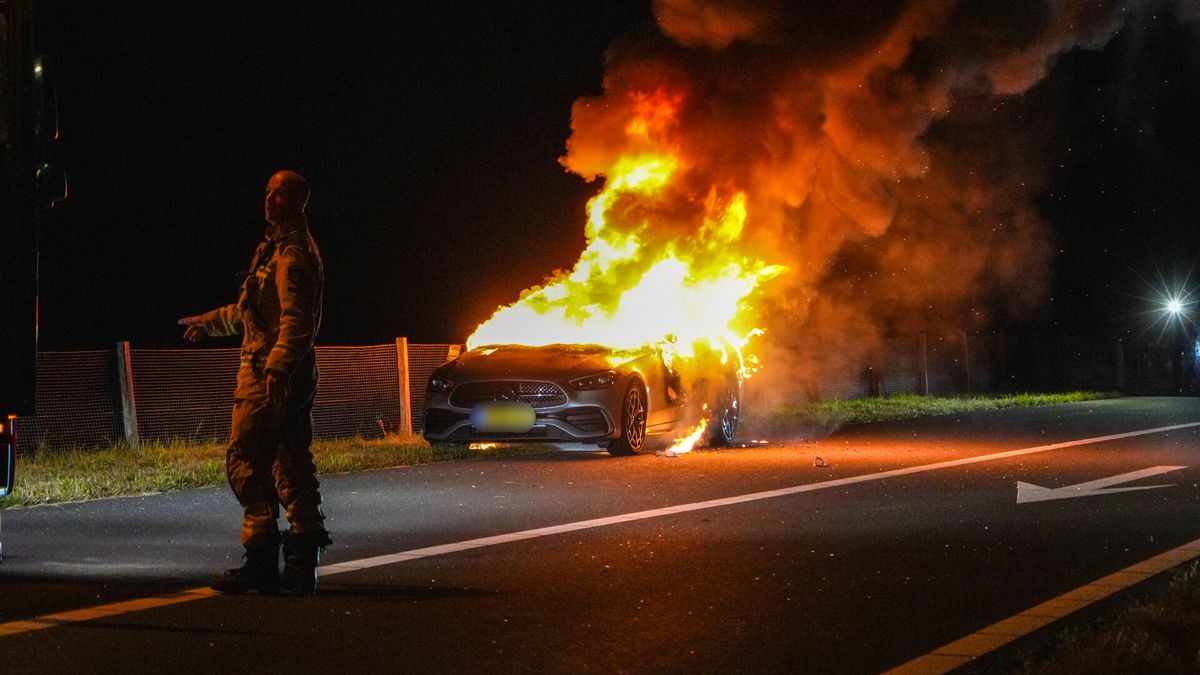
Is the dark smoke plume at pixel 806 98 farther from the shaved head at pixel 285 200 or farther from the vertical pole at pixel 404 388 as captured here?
the shaved head at pixel 285 200

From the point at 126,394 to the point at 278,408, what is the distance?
11.0 metres

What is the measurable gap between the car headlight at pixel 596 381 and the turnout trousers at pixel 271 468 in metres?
7.62

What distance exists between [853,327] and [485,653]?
26.4 meters

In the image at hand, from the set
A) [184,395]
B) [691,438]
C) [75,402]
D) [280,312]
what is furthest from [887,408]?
[280,312]

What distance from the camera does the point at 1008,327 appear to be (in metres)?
43.4

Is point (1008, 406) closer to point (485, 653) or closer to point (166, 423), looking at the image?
point (166, 423)

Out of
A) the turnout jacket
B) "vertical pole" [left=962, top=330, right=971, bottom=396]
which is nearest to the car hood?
the turnout jacket

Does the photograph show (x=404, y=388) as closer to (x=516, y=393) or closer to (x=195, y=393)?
(x=195, y=393)

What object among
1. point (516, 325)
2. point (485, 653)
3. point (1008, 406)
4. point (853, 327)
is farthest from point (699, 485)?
Result: point (853, 327)

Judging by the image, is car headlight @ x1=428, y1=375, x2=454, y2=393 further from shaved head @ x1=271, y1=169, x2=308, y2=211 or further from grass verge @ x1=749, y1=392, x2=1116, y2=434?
shaved head @ x1=271, y1=169, x2=308, y2=211

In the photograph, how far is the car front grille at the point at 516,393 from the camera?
1488cm

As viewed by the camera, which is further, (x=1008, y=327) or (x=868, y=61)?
(x=1008, y=327)

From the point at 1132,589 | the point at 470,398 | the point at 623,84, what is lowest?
the point at 1132,589

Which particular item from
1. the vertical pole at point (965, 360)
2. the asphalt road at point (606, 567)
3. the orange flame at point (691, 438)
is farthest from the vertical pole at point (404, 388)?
the vertical pole at point (965, 360)
